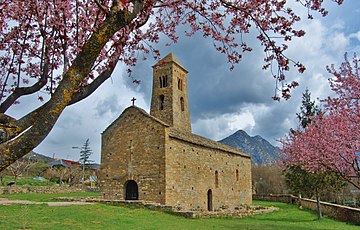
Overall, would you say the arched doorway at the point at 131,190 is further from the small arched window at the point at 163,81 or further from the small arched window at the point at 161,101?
the small arched window at the point at 163,81

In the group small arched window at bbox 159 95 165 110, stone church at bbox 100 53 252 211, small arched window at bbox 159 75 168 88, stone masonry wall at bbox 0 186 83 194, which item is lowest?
stone masonry wall at bbox 0 186 83 194

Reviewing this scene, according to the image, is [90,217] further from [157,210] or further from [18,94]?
[18,94]

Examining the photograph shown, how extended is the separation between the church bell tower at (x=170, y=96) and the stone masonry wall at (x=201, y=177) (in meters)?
5.29

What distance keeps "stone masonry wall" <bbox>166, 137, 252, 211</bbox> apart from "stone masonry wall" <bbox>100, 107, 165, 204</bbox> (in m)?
0.75

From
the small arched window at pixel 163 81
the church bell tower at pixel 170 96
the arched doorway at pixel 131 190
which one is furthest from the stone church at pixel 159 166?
the small arched window at pixel 163 81

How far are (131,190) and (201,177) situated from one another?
17.3ft

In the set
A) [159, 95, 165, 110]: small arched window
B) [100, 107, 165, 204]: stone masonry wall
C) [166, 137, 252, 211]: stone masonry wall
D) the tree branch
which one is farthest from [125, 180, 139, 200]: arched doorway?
the tree branch

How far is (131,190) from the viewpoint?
2142 cm

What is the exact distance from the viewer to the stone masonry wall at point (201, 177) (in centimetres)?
2019

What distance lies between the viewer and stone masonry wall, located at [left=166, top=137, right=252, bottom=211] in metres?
20.2

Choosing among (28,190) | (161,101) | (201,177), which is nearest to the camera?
(201,177)

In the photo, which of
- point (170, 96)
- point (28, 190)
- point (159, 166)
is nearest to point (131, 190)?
point (159, 166)

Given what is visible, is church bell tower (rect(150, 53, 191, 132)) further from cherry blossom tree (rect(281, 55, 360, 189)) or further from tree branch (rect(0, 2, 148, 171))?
tree branch (rect(0, 2, 148, 171))

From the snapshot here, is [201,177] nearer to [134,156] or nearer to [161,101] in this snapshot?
[134,156]
